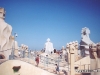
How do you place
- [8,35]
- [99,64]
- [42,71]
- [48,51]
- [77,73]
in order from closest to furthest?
[42,71] < [77,73] < [99,64] < [8,35] < [48,51]

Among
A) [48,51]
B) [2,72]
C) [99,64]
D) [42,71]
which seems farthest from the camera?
[48,51]

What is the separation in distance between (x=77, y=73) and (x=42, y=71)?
1.60 m

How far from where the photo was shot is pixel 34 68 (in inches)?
223

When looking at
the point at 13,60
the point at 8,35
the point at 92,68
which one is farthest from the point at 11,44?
the point at 92,68

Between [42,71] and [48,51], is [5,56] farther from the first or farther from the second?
[48,51]

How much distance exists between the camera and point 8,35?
7.46 meters

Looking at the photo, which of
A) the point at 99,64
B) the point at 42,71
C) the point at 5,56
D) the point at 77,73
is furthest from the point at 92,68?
the point at 5,56

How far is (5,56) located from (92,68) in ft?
13.7

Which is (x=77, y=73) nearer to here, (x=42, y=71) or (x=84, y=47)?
(x=42, y=71)

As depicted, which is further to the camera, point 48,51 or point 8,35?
point 48,51

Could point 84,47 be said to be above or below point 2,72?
above

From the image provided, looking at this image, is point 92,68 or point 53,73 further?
point 92,68

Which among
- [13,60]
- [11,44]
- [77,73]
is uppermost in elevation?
[11,44]

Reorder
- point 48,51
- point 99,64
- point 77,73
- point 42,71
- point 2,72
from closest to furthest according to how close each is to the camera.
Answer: point 2,72 → point 42,71 → point 77,73 → point 99,64 → point 48,51
